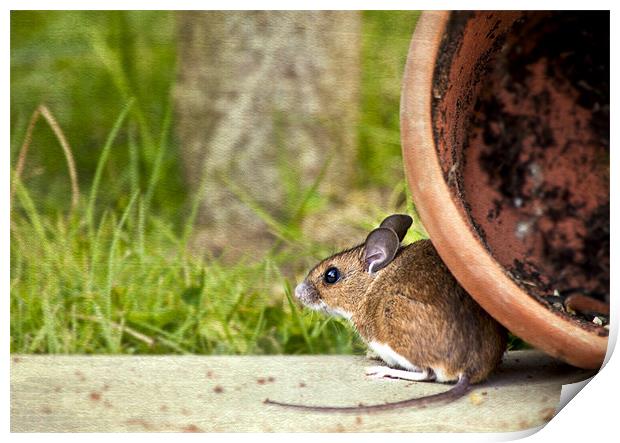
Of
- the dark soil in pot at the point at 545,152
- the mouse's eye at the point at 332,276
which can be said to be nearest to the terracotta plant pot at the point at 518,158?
the dark soil in pot at the point at 545,152

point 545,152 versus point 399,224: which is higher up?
point 545,152

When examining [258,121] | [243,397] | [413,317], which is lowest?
[243,397]

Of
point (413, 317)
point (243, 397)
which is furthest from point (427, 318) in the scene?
point (243, 397)

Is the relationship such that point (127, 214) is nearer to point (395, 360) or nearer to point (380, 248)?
point (380, 248)

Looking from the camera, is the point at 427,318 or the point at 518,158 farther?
the point at 518,158

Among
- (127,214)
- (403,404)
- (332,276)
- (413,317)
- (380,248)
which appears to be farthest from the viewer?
(127,214)

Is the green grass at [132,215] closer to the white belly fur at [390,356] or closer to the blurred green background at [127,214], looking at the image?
the blurred green background at [127,214]

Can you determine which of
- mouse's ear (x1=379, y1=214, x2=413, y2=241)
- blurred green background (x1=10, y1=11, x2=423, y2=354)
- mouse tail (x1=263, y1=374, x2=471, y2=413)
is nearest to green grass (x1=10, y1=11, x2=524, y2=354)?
blurred green background (x1=10, y1=11, x2=423, y2=354)
